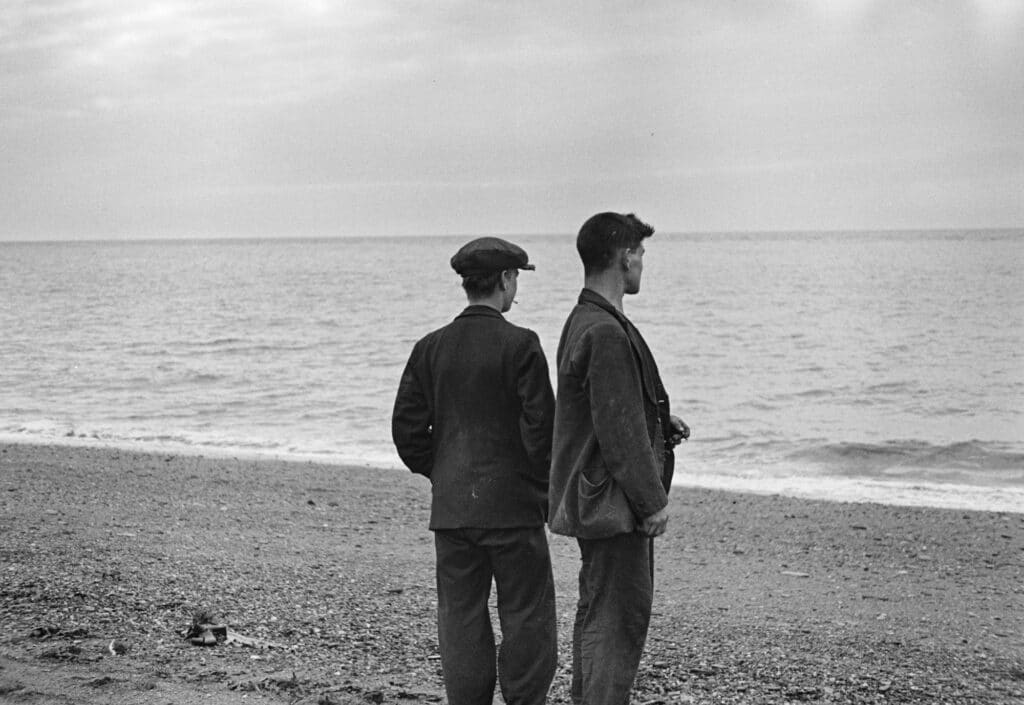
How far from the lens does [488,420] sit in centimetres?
415

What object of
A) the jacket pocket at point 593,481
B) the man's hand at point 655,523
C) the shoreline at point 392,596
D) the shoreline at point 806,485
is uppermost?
the jacket pocket at point 593,481

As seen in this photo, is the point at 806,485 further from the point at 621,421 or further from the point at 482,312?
the point at 621,421

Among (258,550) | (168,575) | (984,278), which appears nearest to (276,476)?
(258,550)

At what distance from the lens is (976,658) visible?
586 centimetres

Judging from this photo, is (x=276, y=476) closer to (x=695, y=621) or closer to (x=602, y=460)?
(x=695, y=621)

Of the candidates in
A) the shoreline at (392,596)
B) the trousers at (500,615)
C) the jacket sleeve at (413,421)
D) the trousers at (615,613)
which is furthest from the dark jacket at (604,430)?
the shoreline at (392,596)

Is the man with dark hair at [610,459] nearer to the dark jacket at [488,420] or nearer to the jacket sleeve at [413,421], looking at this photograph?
the dark jacket at [488,420]

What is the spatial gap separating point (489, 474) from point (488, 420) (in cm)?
20

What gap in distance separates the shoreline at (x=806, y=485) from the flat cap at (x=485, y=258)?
8.33m

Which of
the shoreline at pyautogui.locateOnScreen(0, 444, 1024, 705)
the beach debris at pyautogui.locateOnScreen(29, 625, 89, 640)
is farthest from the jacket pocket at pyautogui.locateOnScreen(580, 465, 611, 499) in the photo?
the beach debris at pyautogui.locateOnScreen(29, 625, 89, 640)

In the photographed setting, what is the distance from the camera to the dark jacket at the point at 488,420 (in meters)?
4.10

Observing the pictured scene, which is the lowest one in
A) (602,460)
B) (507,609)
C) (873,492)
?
(873,492)

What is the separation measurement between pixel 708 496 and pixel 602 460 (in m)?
7.76

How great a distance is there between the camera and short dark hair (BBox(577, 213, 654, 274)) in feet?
13.3
